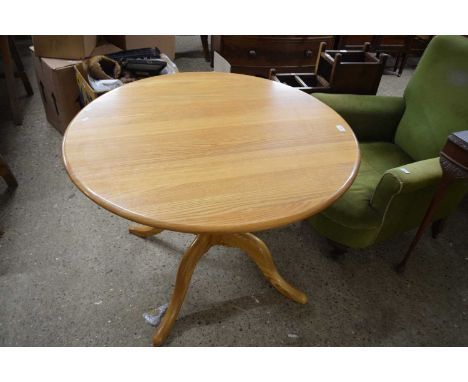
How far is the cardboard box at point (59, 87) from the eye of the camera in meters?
2.09

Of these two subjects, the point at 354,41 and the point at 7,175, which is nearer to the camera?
the point at 7,175

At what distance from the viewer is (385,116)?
171 cm

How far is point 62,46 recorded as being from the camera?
6.96ft

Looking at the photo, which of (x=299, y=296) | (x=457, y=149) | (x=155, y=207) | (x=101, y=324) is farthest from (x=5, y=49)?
(x=457, y=149)

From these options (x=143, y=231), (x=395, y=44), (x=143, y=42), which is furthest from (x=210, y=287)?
(x=395, y=44)

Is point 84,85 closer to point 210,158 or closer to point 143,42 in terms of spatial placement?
point 143,42

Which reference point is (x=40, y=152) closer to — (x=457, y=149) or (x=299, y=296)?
(x=299, y=296)

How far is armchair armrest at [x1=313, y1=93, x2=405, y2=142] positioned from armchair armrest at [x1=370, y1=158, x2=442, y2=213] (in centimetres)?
48

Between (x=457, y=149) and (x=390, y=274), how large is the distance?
701 millimetres

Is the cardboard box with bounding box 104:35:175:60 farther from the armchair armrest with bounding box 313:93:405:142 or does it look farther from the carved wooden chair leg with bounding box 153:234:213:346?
the carved wooden chair leg with bounding box 153:234:213:346

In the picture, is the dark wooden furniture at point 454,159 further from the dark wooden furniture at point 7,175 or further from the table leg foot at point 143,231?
the dark wooden furniture at point 7,175

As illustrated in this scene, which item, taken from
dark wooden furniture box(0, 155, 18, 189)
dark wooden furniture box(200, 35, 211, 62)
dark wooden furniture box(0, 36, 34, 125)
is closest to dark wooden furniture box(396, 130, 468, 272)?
dark wooden furniture box(0, 155, 18, 189)

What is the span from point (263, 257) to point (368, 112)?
89 centimetres

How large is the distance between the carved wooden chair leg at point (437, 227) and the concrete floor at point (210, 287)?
0.04 m
